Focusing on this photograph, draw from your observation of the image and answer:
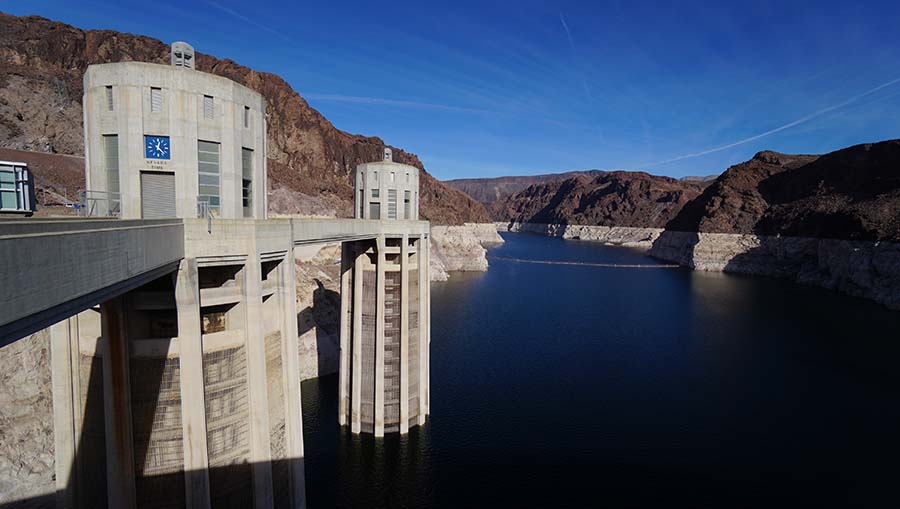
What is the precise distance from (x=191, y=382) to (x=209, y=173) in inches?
225

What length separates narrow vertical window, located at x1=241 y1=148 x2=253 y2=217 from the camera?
13.8 m

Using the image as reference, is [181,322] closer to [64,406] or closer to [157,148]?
[157,148]

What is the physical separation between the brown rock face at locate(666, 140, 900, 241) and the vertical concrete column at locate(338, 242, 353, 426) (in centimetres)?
9866

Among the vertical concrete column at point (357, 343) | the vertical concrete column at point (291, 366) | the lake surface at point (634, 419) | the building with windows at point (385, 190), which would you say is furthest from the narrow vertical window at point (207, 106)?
the lake surface at point (634, 419)

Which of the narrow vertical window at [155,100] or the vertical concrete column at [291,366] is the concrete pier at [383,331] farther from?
the narrow vertical window at [155,100]

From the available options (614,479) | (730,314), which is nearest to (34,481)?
(614,479)

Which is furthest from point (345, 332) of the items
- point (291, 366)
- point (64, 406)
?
point (64, 406)

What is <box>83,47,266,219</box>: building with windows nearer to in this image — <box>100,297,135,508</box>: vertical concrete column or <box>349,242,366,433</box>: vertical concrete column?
<box>100,297,135,508</box>: vertical concrete column

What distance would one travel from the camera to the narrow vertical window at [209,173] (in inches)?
498

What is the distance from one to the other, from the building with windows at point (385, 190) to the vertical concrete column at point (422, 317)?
7.43 ft

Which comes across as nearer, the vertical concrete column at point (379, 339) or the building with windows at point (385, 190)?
the vertical concrete column at point (379, 339)

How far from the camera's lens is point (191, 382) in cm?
1157

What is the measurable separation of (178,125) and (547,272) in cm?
11010

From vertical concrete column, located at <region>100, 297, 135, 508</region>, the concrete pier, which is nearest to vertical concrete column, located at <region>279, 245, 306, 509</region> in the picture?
vertical concrete column, located at <region>100, 297, 135, 508</region>
